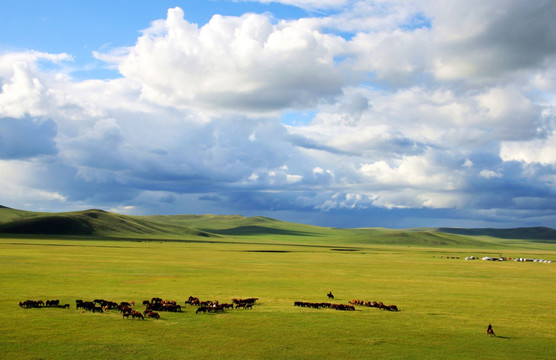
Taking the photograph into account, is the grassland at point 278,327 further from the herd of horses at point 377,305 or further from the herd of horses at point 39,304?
the herd of horses at point 377,305

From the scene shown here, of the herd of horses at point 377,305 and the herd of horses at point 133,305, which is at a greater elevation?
the herd of horses at point 133,305

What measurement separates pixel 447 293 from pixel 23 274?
51.2 m

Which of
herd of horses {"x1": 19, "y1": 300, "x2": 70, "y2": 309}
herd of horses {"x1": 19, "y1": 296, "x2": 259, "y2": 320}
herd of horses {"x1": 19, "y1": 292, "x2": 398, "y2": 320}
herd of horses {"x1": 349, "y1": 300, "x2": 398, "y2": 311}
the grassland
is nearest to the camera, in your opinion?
the grassland

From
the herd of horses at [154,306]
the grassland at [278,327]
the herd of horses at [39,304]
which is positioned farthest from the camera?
the herd of horses at [39,304]

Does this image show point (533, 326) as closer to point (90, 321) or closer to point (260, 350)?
point (260, 350)

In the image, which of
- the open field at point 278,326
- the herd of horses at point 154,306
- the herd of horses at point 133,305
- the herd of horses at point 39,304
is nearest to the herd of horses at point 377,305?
the herd of horses at point 154,306

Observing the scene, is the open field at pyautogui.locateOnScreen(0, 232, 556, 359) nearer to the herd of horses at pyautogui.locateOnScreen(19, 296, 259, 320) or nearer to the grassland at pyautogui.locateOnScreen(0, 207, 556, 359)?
the grassland at pyautogui.locateOnScreen(0, 207, 556, 359)

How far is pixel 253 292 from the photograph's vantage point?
1796 inches

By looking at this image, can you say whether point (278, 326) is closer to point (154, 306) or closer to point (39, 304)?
point (154, 306)

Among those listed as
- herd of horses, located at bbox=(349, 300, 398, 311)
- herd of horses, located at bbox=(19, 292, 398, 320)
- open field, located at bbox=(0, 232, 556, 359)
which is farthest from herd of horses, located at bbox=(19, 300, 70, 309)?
herd of horses, located at bbox=(349, 300, 398, 311)

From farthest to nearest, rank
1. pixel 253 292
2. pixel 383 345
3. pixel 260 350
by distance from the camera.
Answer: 1. pixel 253 292
2. pixel 383 345
3. pixel 260 350

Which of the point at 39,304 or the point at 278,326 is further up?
→ the point at 39,304

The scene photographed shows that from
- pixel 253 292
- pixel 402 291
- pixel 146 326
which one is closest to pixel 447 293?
pixel 402 291

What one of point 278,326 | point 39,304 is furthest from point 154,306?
point 278,326
